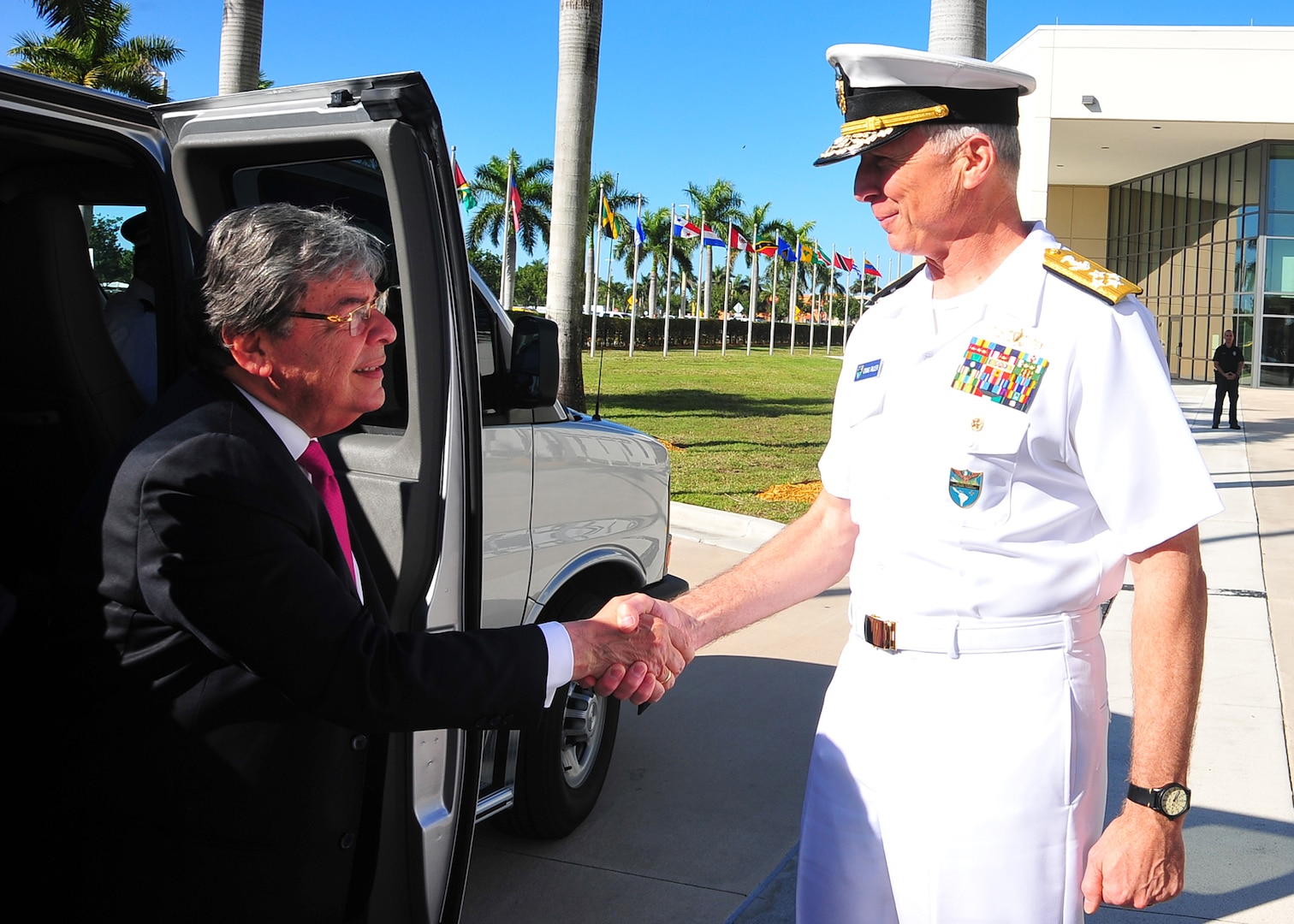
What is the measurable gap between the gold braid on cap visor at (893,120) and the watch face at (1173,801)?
1249mm

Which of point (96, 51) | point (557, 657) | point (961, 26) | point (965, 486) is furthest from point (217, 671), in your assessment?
point (96, 51)

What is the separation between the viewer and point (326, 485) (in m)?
2.03

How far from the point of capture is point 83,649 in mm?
1727

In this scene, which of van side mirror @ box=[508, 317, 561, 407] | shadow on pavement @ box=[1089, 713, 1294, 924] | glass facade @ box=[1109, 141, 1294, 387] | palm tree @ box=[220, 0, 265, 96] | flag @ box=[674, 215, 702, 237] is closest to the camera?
van side mirror @ box=[508, 317, 561, 407]

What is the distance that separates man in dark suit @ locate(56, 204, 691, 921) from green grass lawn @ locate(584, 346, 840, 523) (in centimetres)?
805

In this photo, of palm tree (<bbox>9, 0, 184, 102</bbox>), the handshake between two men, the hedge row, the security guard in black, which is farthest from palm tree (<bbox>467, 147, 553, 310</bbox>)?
the handshake between two men

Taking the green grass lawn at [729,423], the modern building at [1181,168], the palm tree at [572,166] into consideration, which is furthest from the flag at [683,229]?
the palm tree at [572,166]

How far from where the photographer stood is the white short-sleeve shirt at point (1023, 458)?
1752 mm

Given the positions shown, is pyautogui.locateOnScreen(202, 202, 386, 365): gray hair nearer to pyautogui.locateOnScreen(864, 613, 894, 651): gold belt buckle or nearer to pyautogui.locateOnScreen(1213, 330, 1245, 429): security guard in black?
pyautogui.locateOnScreen(864, 613, 894, 651): gold belt buckle

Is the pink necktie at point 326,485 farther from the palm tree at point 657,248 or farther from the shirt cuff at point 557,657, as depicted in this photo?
the palm tree at point 657,248

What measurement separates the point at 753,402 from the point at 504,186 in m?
33.9

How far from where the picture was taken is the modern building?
2803 cm

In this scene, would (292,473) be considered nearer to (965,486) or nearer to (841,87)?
(965,486)

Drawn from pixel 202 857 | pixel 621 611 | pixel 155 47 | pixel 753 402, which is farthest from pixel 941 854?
pixel 155 47
